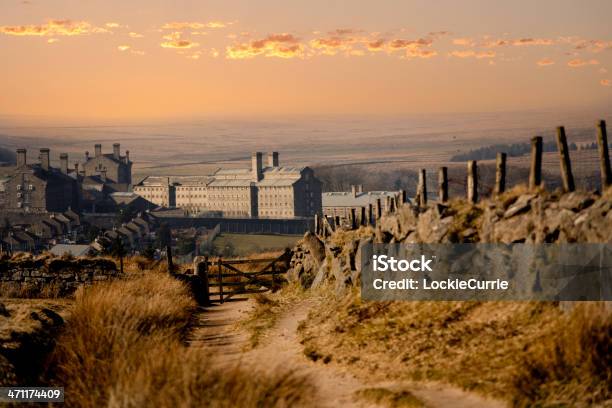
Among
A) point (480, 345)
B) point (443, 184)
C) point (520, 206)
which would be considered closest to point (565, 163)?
point (520, 206)

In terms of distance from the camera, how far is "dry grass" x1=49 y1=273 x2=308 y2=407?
12.2 metres

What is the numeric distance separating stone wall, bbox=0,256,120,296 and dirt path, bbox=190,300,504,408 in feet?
15.8

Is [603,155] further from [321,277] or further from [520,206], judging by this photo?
[321,277]

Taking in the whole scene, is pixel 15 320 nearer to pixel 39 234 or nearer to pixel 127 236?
pixel 127 236

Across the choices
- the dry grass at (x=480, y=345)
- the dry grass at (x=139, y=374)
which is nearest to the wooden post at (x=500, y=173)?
the dry grass at (x=480, y=345)

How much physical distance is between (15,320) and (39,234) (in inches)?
6594

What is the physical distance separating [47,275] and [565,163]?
769 inches

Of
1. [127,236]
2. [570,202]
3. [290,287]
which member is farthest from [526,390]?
[127,236]

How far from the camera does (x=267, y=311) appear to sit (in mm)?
27109

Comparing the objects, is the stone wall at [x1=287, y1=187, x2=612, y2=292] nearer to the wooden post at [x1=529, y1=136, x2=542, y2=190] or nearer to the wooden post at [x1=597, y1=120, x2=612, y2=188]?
the wooden post at [x1=529, y1=136, x2=542, y2=190]

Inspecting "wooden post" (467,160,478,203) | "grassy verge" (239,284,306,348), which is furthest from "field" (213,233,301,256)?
"wooden post" (467,160,478,203)

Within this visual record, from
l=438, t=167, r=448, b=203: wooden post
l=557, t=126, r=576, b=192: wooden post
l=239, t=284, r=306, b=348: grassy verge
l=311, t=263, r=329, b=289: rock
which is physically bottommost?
l=239, t=284, r=306, b=348: grassy verge

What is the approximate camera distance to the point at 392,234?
24.7 meters

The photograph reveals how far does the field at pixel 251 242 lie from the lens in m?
158
